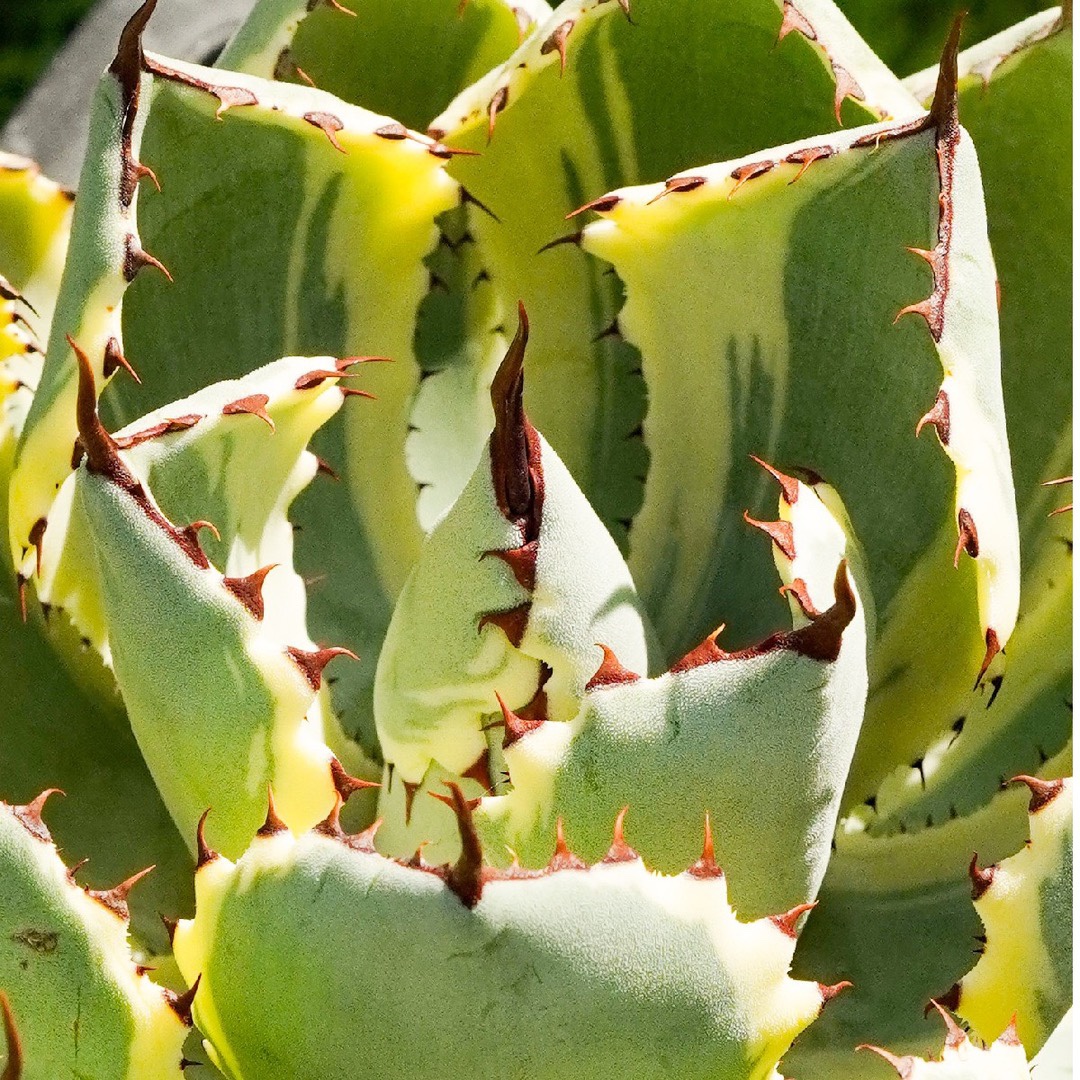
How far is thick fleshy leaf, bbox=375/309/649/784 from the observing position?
1.72 ft

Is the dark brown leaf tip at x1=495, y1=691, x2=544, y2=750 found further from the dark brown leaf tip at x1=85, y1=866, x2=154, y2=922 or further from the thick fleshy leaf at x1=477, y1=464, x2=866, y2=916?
the dark brown leaf tip at x1=85, y1=866, x2=154, y2=922

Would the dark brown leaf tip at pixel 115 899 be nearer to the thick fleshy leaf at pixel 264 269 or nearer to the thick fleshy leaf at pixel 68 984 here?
the thick fleshy leaf at pixel 68 984

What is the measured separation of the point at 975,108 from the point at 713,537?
22 centimetres

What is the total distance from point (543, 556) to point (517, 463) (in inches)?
1.4

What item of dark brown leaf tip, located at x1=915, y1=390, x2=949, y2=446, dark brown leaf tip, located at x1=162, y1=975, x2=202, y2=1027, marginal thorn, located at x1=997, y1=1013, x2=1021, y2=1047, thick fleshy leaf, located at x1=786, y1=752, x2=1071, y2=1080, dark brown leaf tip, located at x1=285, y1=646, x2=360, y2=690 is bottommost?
thick fleshy leaf, located at x1=786, y1=752, x2=1071, y2=1080

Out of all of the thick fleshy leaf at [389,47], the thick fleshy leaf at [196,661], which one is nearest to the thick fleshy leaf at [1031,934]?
the thick fleshy leaf at [196,661]

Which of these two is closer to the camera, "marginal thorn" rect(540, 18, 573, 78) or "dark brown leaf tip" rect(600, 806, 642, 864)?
"dark brown leaf tip" rect(600, 806, 642, 864)

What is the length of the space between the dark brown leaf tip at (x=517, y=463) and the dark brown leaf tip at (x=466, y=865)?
0.45 feet

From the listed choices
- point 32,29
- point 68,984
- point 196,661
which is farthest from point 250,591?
Answer: point 32,29

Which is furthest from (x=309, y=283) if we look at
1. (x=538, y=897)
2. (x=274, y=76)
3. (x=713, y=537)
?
(x=538, y=897)

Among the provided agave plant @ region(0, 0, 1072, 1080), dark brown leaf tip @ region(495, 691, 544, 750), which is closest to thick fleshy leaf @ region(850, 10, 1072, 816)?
agave plant @ region(0, 0, 1072, 1080)

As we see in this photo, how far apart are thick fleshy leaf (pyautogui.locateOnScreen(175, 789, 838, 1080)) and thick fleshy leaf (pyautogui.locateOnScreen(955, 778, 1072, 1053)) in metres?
0.10

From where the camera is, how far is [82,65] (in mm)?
1024

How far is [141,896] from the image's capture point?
66cm
